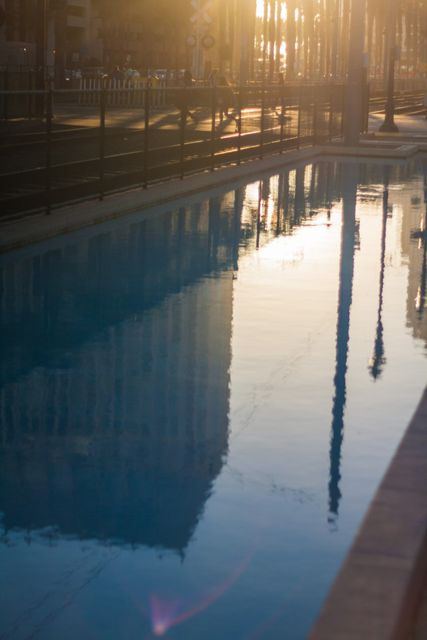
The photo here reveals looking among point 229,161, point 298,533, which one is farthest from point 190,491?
point 229,161

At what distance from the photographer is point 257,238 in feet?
58.1

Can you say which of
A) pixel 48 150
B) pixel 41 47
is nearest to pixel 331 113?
pixel 41 47

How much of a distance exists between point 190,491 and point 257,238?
11200 millimetres

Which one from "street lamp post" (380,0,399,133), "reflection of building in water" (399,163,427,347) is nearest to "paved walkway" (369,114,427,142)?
"street lamp post" (380,0,399,133)

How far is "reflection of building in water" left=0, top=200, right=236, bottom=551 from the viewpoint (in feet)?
21.2

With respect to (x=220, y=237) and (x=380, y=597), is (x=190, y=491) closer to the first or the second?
(x=380, y=597)

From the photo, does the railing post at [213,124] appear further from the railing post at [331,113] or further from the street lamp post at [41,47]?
the street lamp post at [41,47]

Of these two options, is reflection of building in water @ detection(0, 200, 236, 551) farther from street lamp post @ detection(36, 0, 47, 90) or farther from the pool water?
street lamp post @ detection(36, 0, 47, 90)

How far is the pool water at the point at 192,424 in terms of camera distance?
5359 mm

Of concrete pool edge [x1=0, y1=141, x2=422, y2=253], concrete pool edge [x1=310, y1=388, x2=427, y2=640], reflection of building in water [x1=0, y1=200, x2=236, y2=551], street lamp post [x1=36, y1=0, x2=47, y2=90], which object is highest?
street lamp post [x1=36, y1=0, x2=47, y2=90]

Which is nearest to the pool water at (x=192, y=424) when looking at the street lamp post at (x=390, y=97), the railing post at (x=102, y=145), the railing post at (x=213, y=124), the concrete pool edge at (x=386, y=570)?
the concrete pool edge at (x=386, y=570)

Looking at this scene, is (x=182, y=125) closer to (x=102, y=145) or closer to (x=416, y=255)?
(x=102, y=145)

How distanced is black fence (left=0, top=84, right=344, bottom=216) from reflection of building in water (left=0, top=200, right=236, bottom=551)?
253cm

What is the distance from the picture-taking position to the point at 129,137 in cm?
2144
